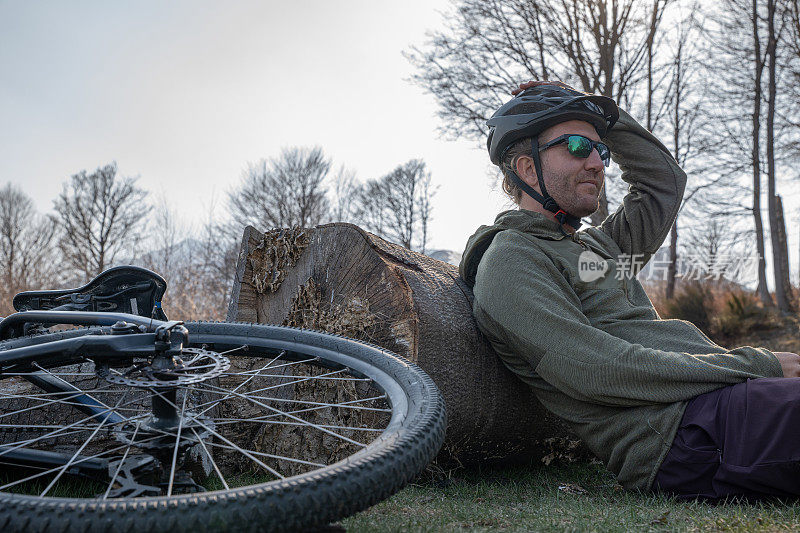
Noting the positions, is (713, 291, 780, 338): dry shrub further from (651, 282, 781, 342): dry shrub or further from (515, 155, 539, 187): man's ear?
(515, 155, 539, 187): man's ear

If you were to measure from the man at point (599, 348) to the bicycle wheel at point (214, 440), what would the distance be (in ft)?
2.31

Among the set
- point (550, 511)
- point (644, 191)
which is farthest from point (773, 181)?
point (550, 511)

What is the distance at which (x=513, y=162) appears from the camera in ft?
10.1

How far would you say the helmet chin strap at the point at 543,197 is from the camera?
9.64 feet

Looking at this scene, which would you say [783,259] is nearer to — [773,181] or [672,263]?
[773,181]

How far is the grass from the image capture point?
1.68 meters

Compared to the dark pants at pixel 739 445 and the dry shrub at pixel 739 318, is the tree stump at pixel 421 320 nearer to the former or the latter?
the dark pants at pixel 739 445

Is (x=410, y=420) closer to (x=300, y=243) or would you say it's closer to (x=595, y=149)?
(x=300, y=243)

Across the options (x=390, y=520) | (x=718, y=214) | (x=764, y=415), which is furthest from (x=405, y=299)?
(x=718, y=214)

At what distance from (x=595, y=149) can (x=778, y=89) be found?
12.5 metres

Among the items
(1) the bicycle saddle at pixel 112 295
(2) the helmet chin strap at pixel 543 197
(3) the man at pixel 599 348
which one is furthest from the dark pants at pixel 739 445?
(1) the bicycle saddle at pixel 112 295

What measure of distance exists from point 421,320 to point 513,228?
643 mm

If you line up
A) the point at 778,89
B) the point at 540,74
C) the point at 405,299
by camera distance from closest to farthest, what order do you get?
1. the point at 405,299
2. the point at 540,74
3. the point at 778,89

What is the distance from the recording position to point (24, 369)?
1789 millimetres
